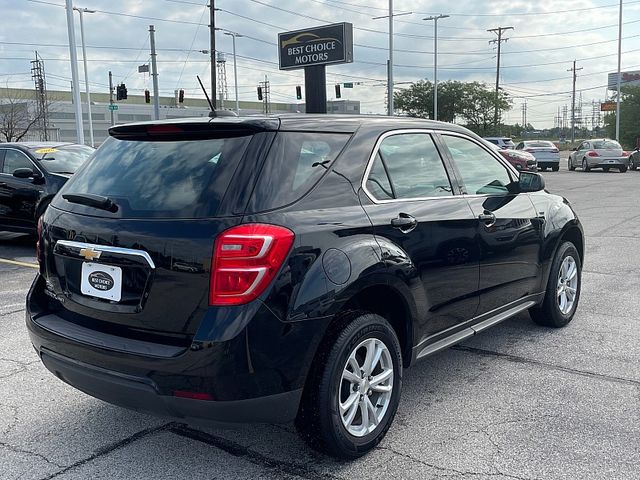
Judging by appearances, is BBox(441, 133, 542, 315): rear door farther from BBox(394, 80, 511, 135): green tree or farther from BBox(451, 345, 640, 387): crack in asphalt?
BBox(394, 80, 511, 135): green tree

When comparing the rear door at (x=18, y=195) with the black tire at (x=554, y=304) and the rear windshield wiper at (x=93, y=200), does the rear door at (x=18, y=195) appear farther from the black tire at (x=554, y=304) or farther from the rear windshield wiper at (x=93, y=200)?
the black tire at (x=554, y=304)

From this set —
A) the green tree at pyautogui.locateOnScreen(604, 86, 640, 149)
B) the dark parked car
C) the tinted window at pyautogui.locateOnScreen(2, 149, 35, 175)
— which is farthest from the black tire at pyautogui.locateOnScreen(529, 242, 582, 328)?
the green tree at pyautogui.locateOnScreen(604, 86, 640, 149)

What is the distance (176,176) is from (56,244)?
2.48 ft

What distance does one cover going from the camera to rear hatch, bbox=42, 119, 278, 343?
2.77 m

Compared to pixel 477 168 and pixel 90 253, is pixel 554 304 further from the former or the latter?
pixel 90 253

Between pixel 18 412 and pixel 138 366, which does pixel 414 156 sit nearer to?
pixel 138 366

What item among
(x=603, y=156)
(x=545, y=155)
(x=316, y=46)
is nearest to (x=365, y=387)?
(x=316, y=46)

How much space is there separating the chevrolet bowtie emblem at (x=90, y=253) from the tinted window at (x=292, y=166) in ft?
2.56

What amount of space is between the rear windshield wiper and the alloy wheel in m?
1.36

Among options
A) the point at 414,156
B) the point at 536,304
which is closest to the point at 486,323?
the point at 536,304

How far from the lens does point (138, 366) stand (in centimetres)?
278

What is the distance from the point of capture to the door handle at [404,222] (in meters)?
3.37

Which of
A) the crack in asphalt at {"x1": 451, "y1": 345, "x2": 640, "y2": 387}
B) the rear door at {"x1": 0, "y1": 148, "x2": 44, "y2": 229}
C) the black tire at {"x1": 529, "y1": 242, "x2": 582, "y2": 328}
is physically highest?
the rear door at {"x1": 0, "y1": 148, "x2": 44, "y2": 229}

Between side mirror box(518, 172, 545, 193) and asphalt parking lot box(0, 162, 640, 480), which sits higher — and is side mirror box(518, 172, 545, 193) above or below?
above
